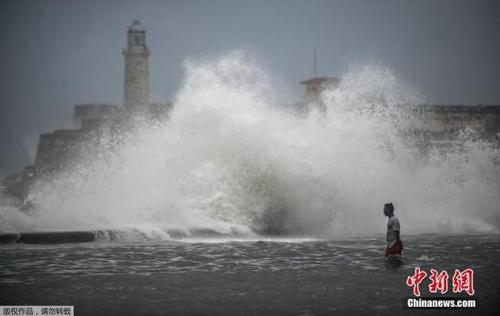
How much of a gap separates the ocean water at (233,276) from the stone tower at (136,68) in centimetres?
4531

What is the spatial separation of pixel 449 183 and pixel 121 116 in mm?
31929

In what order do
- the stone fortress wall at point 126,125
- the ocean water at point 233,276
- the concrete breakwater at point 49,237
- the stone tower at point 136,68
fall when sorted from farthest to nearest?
the stone tower at point 136,68
the stone fortress wall at point 126,125
the concrete breakwater at point 49,237
the ocean water at point 233,276

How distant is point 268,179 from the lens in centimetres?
1602

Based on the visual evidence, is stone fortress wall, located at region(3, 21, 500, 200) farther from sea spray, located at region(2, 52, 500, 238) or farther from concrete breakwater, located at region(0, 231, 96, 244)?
concrete breakwater, located at region(0, 231, 96, 244)

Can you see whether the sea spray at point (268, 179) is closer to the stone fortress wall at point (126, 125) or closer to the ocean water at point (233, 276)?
the ocean water at point (233, 276)

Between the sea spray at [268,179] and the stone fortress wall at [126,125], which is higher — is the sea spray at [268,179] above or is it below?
below

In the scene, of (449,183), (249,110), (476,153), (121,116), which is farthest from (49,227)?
(121,116)

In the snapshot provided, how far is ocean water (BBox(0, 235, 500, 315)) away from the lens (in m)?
7.04

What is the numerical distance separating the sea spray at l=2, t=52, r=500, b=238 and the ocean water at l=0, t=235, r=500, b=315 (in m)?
2.31

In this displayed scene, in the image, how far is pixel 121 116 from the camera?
1889 inches

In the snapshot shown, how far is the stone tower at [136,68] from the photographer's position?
56875mm

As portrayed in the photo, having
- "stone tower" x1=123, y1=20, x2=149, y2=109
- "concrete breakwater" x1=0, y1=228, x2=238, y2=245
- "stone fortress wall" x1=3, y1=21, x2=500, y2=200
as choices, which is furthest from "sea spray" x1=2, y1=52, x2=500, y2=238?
"stone tower" x1=123, y1=20, x2=149, y2=109

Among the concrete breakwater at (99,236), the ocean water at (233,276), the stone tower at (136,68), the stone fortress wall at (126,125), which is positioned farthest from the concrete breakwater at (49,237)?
the stone tower at (136,68)

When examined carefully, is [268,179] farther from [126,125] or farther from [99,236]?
[126,125]
